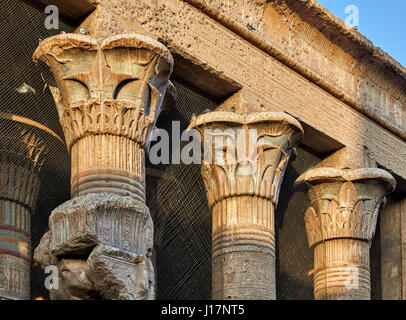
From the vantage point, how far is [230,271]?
14.4 metres

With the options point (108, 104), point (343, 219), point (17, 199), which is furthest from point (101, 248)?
point (17, 199)

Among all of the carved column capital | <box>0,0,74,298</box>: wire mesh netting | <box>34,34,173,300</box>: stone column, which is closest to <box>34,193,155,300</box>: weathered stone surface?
<box>34,34,173,300</box>: stone column

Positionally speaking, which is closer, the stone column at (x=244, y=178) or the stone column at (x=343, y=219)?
the stone column at (x=244, y=178)

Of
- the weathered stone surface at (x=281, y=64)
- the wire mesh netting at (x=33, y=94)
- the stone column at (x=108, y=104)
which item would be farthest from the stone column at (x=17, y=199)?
the stone column at (x=108, y=104)

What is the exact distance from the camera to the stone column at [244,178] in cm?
1459

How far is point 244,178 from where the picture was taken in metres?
15.0

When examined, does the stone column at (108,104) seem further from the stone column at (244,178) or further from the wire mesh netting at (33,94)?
the stone column at (244,178)

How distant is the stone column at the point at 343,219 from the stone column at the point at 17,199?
3579 mm

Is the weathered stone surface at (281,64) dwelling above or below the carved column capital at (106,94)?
above

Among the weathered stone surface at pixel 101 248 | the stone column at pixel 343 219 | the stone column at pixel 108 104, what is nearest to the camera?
the weathered stone surface at pixel 101 248

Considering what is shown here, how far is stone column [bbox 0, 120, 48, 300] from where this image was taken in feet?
55.4

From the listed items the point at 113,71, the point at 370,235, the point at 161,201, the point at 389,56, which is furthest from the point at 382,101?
the point at 113,71

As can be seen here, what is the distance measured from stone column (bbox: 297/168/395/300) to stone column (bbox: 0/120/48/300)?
3.58 meters
